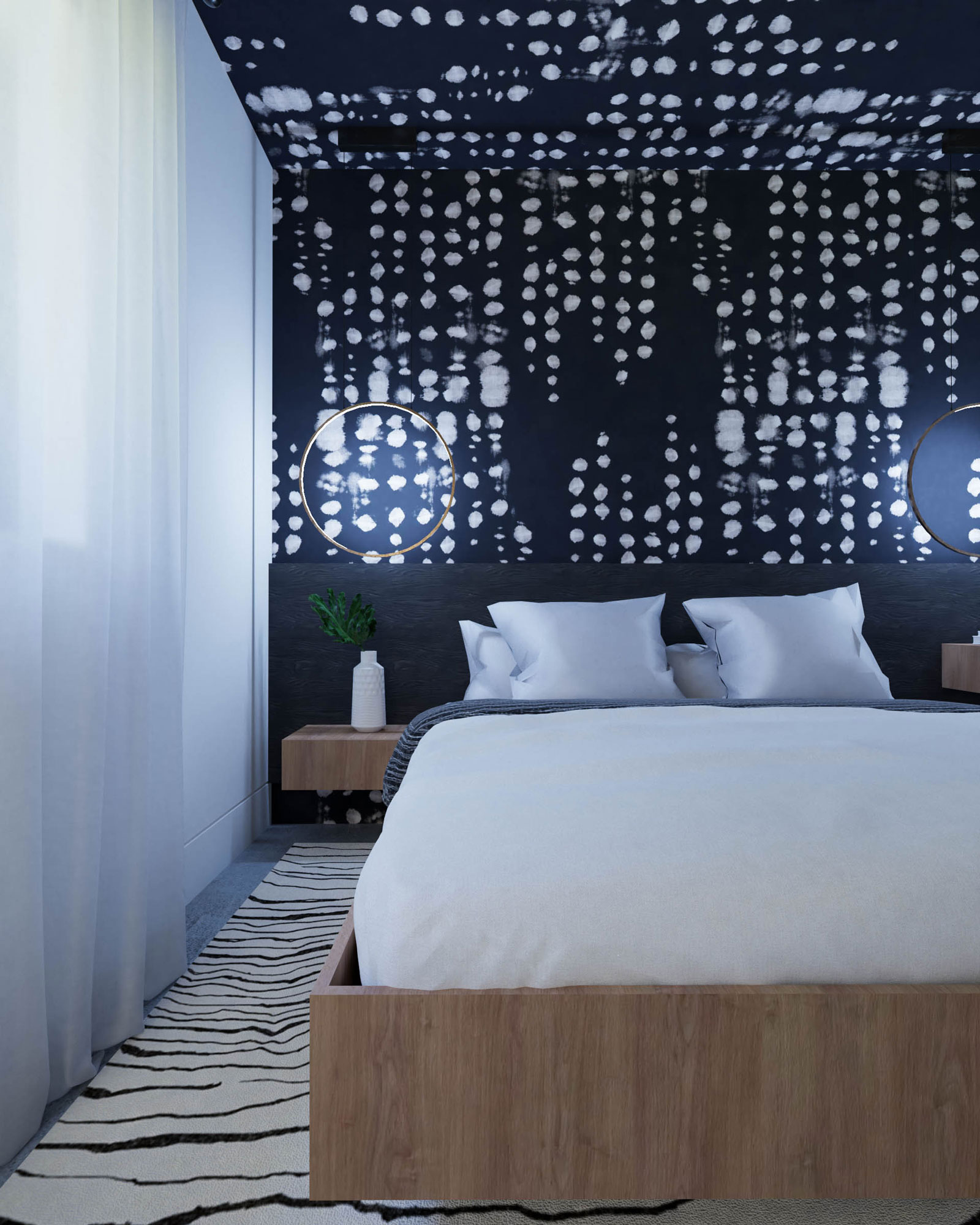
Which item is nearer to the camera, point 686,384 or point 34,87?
point 34,87

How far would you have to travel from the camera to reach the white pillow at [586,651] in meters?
2.78

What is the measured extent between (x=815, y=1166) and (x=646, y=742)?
0.77 metres

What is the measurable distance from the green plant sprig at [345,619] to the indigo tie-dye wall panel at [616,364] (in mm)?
297

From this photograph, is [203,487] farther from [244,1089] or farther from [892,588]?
[892,588]

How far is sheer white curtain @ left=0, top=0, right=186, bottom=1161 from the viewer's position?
138cm

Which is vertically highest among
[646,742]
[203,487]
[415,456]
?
[415,456]

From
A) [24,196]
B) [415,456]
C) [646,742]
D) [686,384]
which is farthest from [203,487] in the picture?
[686,384]

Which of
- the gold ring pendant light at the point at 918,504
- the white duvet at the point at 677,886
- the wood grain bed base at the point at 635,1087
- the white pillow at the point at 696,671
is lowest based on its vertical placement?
the wood grain bed base at the point at 635,1087

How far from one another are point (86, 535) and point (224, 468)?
1.38 m

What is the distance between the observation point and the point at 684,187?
11.7 feet

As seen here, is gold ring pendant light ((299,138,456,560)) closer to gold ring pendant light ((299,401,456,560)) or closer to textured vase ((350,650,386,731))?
gold ring pendant light ((299,401,456,560))

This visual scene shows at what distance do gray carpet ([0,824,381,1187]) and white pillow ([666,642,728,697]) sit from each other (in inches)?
54.0

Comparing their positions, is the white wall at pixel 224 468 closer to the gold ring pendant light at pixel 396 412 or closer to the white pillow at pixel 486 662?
the gold ring pendant light at pixel 396 412

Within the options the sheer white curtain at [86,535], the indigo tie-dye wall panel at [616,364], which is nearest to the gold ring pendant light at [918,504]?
the indigo tie-dye wall panel at [616,364]
